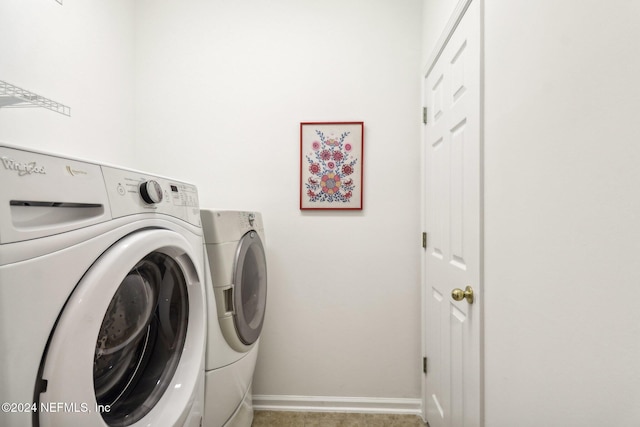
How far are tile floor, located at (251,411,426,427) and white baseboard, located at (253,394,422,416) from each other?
0.08 feet

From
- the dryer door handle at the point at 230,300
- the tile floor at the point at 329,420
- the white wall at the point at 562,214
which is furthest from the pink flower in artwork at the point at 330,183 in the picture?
the tile floor at the point at 329,420

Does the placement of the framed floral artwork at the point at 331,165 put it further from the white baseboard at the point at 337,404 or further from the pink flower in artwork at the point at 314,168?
the white baseboard at the point at 337,404

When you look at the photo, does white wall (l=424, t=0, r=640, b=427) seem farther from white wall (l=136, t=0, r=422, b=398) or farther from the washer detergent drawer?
the washer detergent drawer

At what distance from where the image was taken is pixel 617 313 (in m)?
0.48

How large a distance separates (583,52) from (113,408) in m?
1.36

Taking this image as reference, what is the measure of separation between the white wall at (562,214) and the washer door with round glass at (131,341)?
0.95 m

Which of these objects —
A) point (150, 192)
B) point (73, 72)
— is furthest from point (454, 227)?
point (73, 72)

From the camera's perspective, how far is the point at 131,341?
80 cm

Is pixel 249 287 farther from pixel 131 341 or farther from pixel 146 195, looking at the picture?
pixel 146 195

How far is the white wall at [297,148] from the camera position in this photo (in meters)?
1.72

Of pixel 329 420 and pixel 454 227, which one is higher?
pixel 454 227

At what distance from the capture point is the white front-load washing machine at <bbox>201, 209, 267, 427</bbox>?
3.59 feet

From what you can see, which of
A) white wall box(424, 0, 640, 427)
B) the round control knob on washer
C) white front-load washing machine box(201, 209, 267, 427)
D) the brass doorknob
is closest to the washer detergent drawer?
the round control knob on washer

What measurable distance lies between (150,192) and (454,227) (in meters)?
1.12
